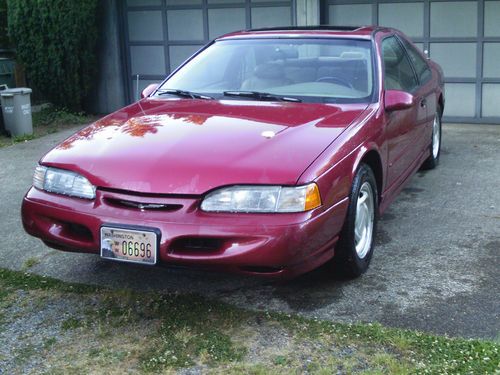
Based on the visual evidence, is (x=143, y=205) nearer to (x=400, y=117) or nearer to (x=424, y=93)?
(x=400, y=117)

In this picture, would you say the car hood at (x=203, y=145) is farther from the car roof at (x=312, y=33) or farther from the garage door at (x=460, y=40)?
the garage door at (x=460, y=40)

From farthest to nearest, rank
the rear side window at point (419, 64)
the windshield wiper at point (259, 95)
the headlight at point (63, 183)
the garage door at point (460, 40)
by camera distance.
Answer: the garage door at point (460, 40), the rear side window at point (419, 64), the windshield wiper at point (259, 95), the headlight at point (63, 183)

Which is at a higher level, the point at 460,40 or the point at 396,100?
the point at 460,40

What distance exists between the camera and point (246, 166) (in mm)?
3539

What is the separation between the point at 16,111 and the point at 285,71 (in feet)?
18.6

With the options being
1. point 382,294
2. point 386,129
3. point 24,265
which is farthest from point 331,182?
point 24,265

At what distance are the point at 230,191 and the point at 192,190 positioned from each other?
0.19m

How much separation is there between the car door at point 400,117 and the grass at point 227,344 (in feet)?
5.24

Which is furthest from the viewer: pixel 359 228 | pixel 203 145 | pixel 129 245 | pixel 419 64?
pixel 419 64

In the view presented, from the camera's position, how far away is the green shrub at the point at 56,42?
403 inches

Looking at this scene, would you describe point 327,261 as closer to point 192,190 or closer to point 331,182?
point 331,182

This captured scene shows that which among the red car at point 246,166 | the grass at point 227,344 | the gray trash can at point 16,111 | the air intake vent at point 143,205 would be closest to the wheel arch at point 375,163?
the red car at point 246,166

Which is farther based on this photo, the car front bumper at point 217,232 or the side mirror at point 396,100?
the side mirror at point 396,100

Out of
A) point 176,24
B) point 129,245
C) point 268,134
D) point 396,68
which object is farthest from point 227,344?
point 176,24
